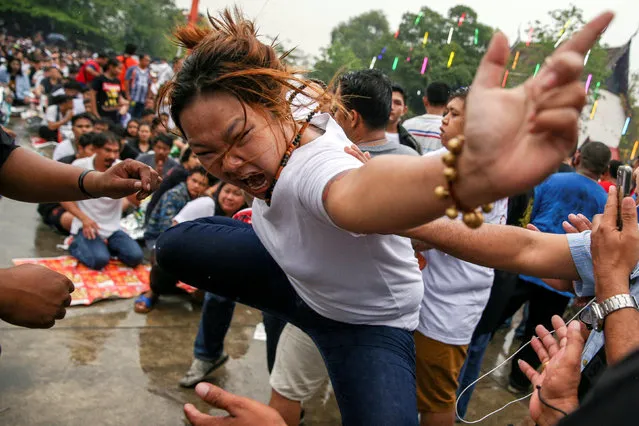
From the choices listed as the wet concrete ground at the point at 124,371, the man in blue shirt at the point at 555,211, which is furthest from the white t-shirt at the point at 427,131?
the wet concrete ground at the point at 124,371

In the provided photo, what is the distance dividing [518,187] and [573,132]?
112 millimetres

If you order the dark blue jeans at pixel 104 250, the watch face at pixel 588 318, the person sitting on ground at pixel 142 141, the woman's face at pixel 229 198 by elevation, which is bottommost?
the dark blue jeans at pixel 104 250

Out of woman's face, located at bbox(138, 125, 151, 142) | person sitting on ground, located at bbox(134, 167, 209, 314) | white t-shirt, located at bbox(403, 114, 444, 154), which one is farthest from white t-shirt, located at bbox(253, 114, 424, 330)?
woman's face, located at bbox(138, 125, 151, 142)

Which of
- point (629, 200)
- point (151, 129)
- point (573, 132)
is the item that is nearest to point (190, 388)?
point (629, 200)

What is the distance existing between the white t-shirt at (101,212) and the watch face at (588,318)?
4.49 metres

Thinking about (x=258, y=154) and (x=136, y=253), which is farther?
(x=136, y=253)

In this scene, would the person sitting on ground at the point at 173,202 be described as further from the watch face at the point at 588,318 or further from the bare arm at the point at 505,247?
the watch face at the point at 588,318

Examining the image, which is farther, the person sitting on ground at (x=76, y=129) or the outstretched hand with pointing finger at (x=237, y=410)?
the person sitting on ground at (x=76, y=129)

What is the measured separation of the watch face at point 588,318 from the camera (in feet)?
4.86

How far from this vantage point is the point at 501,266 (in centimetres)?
166

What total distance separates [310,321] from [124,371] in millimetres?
1903

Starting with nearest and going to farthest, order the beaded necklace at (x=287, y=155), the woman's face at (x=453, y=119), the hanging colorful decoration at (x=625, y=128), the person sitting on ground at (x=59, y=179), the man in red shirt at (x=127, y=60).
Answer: the beaded necklace at (x=287, y=155), the person sitting on ground at (x=59, y=179), the woman's face at (x=453, y=119), the man in red shirt at (x=127, y=60), the hanging colorful decoration at (x=625, y=128)

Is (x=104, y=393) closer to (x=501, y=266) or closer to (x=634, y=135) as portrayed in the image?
(x=501, y=266)

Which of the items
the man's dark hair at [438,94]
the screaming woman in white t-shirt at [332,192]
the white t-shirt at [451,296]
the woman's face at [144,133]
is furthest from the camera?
the woman's face at [144,133]
